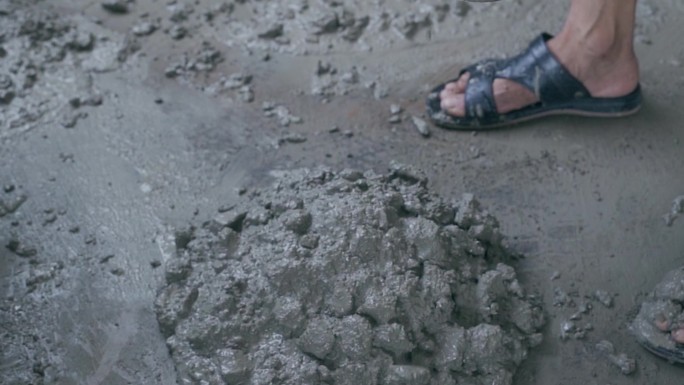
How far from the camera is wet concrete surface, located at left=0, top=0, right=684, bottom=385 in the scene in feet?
6.61

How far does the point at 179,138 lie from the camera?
96.4 inches

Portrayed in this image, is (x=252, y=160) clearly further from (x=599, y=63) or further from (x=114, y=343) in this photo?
(x=599, y=63)

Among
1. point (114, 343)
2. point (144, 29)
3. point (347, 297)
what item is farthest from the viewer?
point (144, 29)

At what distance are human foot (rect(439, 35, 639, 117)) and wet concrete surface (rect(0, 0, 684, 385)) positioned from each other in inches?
3.1

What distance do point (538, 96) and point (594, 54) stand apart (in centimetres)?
18

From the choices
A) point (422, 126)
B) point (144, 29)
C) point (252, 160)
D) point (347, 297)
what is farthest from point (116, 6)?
point (347, 297)

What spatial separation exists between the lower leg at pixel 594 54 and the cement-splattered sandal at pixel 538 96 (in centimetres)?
2

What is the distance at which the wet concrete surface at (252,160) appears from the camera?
2.02 metres

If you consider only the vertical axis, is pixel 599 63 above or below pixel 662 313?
above

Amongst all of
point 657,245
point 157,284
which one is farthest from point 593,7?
point 157,284

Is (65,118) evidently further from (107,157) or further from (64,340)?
(64,340)

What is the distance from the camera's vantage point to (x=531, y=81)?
2438 mm

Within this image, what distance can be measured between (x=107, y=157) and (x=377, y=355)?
0.99 m

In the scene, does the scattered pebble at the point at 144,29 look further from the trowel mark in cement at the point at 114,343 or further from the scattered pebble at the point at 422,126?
the trowel mark in cement at the point at 114,343
